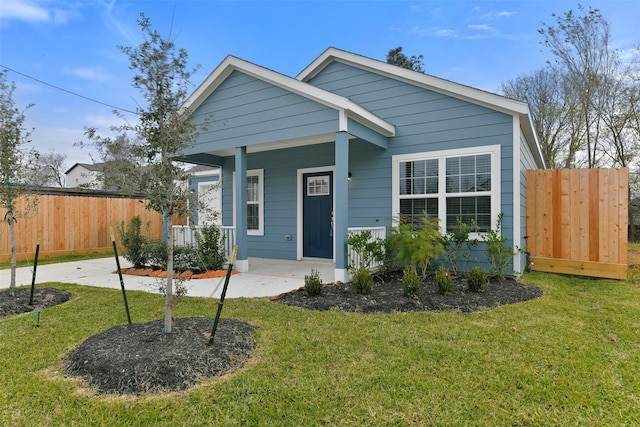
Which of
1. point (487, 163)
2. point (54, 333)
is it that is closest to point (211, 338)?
point (54, 333)

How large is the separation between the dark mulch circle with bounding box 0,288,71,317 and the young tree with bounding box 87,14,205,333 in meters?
2.68

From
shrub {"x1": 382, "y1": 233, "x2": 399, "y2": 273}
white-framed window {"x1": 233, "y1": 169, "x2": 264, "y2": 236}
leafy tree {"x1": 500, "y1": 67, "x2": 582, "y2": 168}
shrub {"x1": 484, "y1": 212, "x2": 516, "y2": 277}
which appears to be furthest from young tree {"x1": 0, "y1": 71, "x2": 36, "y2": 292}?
leafy tree {"x1": 500, "y1": 67, "x2": 582, "y2": 168}

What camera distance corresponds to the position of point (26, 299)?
4.57 metres

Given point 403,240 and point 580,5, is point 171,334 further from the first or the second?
point 580,5

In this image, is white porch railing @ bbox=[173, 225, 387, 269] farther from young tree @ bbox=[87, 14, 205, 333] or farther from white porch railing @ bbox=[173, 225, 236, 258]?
young tree @ bbox=[87, 14, 205, 333]

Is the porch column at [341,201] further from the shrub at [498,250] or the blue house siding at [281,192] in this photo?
the shrub at [498,250]

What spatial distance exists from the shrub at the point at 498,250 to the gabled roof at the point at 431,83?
1.77 m

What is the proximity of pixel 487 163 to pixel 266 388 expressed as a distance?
205 inches

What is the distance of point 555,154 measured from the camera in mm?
14656

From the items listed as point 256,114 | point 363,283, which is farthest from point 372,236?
point 256,114

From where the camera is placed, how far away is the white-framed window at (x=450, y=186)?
5820 mm

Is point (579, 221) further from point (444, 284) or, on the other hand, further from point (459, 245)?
point (444, 284)

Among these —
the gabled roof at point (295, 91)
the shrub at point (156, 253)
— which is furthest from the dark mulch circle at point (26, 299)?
the gabled roof at point (295, 91)

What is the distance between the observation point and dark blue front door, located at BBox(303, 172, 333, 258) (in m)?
7.71
